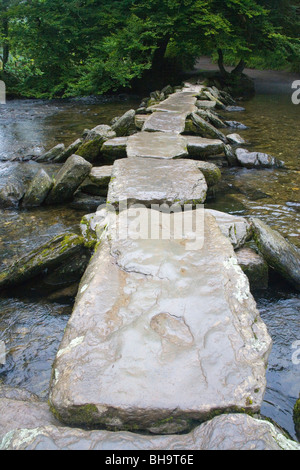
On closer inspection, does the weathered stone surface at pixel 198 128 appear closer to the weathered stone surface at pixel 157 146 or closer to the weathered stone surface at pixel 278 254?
the weathered stone surface at pixel 157 146

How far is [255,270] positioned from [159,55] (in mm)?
12743

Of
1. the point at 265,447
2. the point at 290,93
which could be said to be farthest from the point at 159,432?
the point at 290,93

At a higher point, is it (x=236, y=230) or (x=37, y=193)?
(x=236, y=230)

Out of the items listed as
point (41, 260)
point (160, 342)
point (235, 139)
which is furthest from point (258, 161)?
point (160, 342)

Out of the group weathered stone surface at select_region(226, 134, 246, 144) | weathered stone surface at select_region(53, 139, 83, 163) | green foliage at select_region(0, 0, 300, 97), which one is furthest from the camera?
green foliage at select_region(0, 0, 300, 97)

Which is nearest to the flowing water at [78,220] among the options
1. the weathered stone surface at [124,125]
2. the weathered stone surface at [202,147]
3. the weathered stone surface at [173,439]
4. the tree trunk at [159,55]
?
the weathered stone surface at [202,147]

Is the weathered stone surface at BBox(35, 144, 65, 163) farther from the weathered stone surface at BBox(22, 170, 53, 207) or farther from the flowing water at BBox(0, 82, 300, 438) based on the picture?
the weathered stone surface at BBox(22, 170, 53, 207)

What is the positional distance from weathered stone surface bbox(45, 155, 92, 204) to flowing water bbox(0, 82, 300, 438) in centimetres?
18

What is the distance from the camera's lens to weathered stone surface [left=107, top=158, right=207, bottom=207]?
3506 mm

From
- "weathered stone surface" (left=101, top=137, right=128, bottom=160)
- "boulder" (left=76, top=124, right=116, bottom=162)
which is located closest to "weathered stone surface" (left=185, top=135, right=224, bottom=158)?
"weathered stone surface" (left=101, top=137, right=128, bottom=160)

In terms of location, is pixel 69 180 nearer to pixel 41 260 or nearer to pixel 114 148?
pixel 114 148

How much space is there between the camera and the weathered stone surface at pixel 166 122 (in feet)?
20.1

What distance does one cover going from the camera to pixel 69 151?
20.8 feet

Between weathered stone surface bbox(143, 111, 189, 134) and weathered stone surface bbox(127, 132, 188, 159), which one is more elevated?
weathered stone surface bbox(143, 111, 189, 134)
